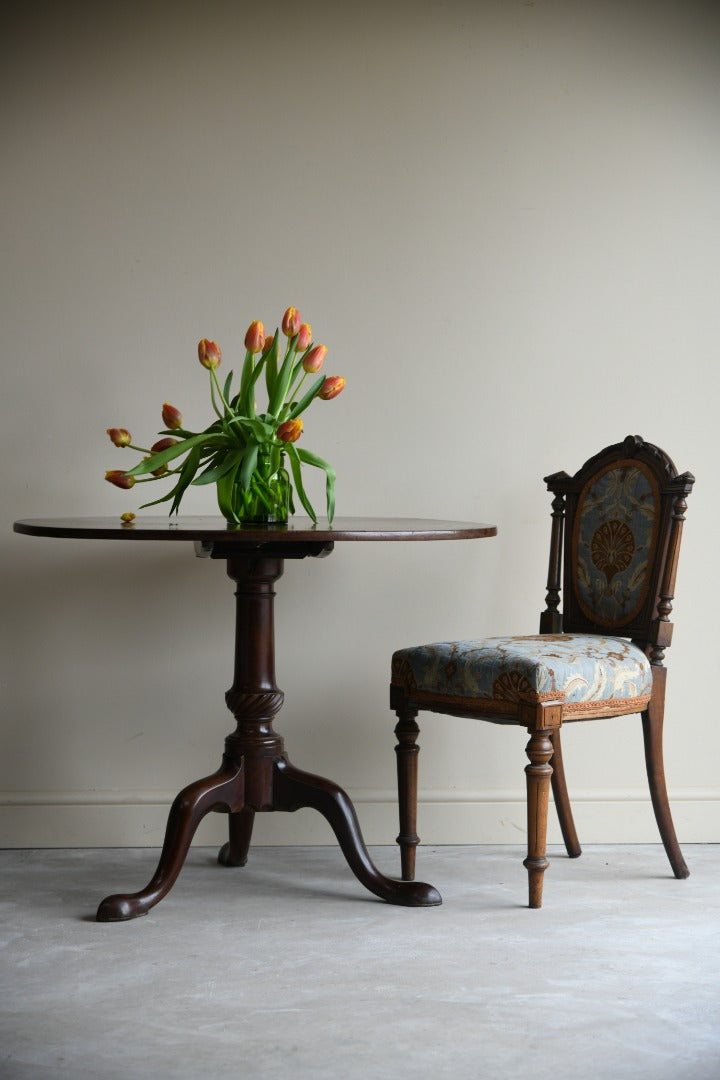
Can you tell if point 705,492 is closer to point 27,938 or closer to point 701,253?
point 701,253

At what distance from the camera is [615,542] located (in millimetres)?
2699

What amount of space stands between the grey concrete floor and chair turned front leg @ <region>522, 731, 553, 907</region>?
114 millimetres

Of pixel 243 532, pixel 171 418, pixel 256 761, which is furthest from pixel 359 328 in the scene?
pixel 256 761

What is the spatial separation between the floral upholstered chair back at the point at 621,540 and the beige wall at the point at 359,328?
0.19 m

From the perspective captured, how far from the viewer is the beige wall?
2.89m

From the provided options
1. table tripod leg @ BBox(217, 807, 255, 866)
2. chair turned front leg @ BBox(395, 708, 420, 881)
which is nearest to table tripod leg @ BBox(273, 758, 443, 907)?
chair turned front leg @ BBox(395, 708, 420, 881)

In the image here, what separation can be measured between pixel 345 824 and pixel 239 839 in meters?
0.38

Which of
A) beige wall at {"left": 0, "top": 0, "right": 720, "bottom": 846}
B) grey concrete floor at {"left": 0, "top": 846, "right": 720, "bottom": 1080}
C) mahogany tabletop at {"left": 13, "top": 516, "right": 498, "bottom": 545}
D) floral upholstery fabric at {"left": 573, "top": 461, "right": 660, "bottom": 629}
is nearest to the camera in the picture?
grey concrete floor at {"left": 0, "top": 846, "right": 720, "bottom": 1080}

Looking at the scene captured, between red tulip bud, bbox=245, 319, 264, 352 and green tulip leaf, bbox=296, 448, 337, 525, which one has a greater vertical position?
red tulip bud, bbox=245, 319, 264, 352

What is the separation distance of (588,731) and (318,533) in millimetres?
1246

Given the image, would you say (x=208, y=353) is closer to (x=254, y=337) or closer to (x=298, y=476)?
(x=254, y=337)

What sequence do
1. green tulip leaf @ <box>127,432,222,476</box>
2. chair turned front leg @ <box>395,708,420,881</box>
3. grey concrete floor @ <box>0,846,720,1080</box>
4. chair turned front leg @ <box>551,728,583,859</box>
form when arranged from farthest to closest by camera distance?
chair turned front leg @ <box>551,728,583,859</box>, chair turned front leg @ <box>395,708,420,881</box>, green tulip leaf @ <box>127,432,222,476</box>, grey concrete floor @ <box>0,846,720,1080</box>

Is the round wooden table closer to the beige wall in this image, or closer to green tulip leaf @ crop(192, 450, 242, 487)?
green tulip leaf @ crop(192, 450, 242, 487)

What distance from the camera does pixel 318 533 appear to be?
2070mm
